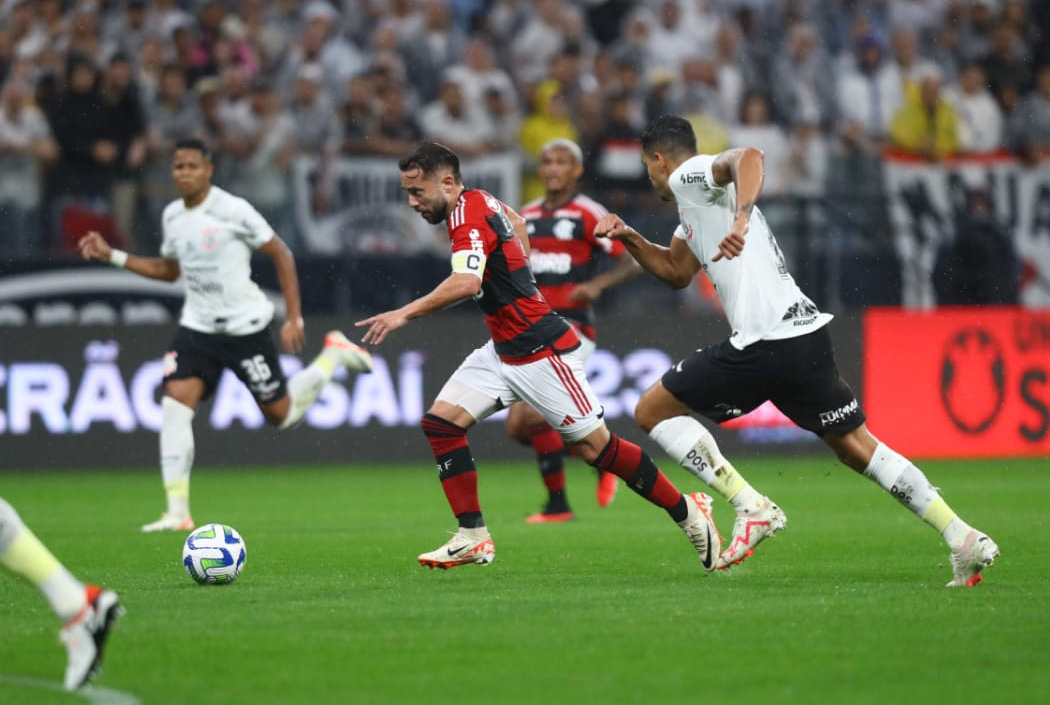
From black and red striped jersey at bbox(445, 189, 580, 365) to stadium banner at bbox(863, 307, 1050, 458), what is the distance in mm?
9116

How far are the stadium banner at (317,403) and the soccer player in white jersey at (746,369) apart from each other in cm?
767

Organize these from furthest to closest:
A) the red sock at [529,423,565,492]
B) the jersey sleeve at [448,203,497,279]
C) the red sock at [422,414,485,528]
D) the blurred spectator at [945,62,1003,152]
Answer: the blurred spectator at [945,62,1003,152], the red sock at [529,423,565,492], the red sock at [422,414,485,528], the jersey sleeve at [448,203,497,279]

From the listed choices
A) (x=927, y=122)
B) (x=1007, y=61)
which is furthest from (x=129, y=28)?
(x=1007, y=61)

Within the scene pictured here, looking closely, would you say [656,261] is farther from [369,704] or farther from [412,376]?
[412,376]

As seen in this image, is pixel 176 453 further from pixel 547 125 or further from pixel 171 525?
pixel 547 125

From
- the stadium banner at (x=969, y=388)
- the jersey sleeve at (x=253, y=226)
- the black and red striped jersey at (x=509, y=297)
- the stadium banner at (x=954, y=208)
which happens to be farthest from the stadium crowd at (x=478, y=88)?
the black and red striped jersey at (x=509, y=297)

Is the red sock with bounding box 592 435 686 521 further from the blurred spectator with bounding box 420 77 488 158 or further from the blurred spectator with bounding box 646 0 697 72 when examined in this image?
the blurred spectator with bounding box 646 0 697 72

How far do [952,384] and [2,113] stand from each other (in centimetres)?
992

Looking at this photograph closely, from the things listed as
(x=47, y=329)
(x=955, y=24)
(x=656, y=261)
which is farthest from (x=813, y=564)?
(x=955, y=24)

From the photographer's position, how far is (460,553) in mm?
8906

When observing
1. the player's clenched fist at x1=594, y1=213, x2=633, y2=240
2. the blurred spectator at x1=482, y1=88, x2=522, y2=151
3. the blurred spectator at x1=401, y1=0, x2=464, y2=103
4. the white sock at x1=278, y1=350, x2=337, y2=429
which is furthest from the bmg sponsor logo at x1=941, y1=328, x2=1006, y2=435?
the player's clenched fist at x1=594, y1=213, x2=633, y2=240

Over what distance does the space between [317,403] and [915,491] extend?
9.46 metres

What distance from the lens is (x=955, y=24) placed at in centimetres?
2191

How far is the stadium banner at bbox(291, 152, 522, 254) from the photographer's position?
55.6 feet
